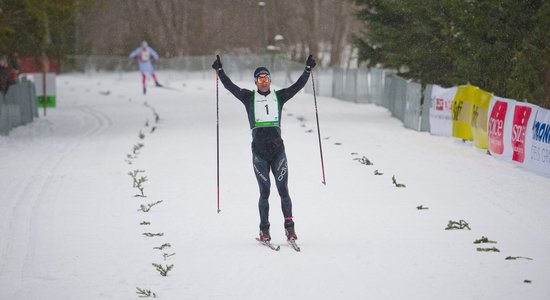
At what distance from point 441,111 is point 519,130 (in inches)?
231

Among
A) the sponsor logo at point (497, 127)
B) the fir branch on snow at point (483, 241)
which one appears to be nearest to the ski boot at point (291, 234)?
the fir branch on snow at point (483, 241)

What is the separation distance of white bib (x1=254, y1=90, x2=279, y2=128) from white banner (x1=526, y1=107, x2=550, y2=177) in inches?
258

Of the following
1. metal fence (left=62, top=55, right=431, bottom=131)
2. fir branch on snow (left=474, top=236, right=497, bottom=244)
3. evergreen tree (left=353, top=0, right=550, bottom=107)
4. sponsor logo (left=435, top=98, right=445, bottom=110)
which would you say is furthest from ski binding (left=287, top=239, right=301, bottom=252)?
metal fence (left=62, top=55, right=431, bottom=131)

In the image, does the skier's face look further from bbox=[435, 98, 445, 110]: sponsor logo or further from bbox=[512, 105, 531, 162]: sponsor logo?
bbox=[435, 98, 445, 110]: sponsor logo

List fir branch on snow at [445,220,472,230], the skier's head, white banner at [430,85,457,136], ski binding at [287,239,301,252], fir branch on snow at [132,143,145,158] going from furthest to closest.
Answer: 1. white banner at [430,85,457,136]
2. fir branch on snow at [132,143,145,158]
3. fir branch on snow at [445,220,472,230]
4. the skier's head
5. ski binding at [287,239,301,252]

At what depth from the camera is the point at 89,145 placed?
20.7 meters

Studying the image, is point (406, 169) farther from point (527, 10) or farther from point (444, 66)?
point (444, 66)

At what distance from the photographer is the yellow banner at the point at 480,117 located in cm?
1805

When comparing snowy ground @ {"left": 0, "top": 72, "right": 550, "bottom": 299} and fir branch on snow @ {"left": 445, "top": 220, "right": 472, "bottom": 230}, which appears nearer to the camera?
snowy ground @ {"left": 0, "top": 72, "right": 550, "bottom": 299}

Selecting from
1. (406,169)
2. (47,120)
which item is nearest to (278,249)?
(406,169)

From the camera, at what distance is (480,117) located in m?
18.5

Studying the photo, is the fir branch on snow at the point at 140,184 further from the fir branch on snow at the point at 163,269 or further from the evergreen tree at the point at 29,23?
the evergreen tree at the point at 29,23

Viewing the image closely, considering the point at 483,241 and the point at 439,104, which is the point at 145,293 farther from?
the point at 439,104

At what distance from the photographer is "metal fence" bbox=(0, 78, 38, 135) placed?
22.5 meters
